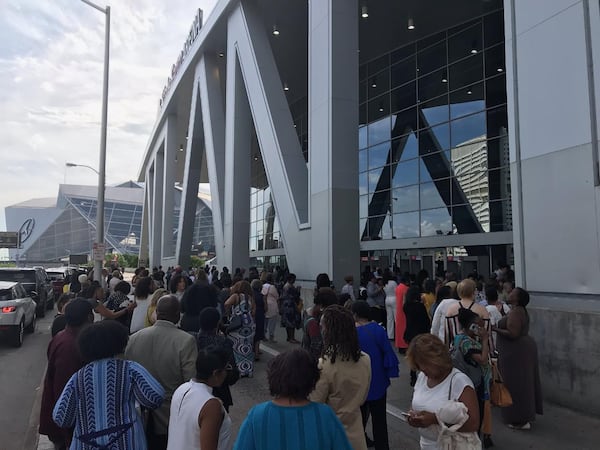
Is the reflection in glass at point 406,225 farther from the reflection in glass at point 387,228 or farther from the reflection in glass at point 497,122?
the reflection in glass at point 497,122

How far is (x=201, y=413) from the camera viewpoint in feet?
9.12

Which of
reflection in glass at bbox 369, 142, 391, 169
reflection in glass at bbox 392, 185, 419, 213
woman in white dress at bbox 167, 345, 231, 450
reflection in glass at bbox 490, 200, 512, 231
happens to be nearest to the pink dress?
woman in white dress at bbox 167, 345, 231, 450

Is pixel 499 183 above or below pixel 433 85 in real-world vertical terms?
below

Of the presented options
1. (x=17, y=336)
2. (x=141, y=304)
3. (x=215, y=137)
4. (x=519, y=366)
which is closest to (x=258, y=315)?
(x=141, y=304)

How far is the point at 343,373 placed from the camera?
3.64 metres

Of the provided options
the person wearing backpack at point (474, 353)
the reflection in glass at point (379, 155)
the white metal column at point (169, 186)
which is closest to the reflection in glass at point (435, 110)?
the reflection in glass at point (379, 155)

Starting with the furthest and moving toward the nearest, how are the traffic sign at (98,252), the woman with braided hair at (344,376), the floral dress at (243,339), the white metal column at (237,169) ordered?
the white metal column at (237,169), the traffic sign at (98,252), the floral dress at (243,339), the woman with braided hair at (344,376)

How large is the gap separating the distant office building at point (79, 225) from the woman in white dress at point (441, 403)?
9492 cm

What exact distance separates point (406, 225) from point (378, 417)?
18831 mm

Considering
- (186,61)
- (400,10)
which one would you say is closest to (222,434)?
(400,10)

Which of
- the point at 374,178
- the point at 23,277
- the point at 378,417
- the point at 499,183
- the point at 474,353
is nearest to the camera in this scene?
the point at 474,353

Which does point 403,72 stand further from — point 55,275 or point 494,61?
point 55,275

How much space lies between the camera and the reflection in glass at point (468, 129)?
20.0 meters

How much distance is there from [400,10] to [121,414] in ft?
65.0
